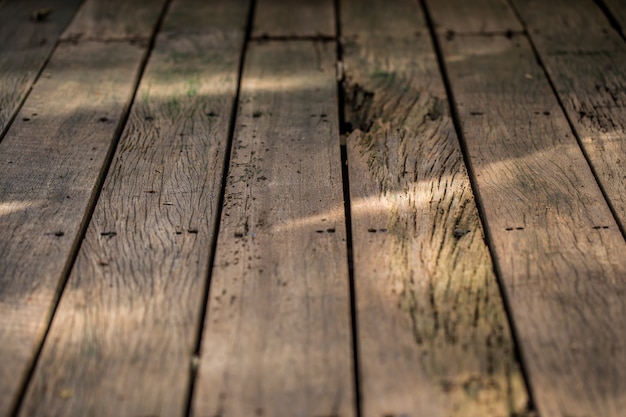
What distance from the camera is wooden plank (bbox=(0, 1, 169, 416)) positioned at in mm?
1362

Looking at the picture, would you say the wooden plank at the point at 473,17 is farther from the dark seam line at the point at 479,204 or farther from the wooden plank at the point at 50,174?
the wooden plank at the point at 50,174

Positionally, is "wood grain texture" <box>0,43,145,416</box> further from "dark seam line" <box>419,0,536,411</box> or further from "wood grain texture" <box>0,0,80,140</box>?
"dark seam line" <box>419,0,536,411</box>

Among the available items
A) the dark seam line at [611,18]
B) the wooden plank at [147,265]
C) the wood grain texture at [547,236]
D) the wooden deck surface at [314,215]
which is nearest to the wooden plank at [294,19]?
the wooden deck surface at [314,215]

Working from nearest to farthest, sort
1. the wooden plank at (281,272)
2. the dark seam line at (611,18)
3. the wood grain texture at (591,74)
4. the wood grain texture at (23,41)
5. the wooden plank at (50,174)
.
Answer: the wooden plank at (281,272)
the wooden plank at (50,174)
the wood grain texture at (591,74)
the wood grain texture at (23,41)
the dark seam line at (611,18)

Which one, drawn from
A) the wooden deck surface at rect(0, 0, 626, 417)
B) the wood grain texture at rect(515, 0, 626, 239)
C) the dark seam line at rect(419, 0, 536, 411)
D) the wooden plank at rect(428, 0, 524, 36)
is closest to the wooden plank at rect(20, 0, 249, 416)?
the wooden deck surface at rect(0, 0, 626, 417)

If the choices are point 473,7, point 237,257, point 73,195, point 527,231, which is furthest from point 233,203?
point 473,7

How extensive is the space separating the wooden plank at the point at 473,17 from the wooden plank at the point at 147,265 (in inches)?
27.3

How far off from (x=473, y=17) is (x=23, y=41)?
131cm

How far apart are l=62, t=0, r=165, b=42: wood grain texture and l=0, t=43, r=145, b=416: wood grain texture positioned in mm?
77

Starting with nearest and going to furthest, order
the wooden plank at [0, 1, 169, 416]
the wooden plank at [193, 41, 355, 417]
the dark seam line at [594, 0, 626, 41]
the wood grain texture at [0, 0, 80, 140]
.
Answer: the wooden plank at [193, 41, 355, 417]
the wooden plank at [0, 1, 169, 416]
the wood grain texture at [0, 0, 80, 140]
the dark seam line at [594, 0, 626, 41]

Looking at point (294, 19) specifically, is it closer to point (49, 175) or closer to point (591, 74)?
point (591, 74)

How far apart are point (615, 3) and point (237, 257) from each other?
168 cm

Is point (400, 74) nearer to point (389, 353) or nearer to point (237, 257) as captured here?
point (237, 257)

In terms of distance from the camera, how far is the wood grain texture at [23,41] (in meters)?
2.09
